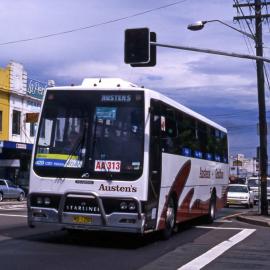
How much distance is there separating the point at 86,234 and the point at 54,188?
2.67 meters

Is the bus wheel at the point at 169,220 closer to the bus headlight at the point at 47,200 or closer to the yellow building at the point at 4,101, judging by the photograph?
the bus headlight at the point at 47,200

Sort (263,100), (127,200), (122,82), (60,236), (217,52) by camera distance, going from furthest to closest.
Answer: (263,100), (217,52), (60,236), (122,82), (127,200)

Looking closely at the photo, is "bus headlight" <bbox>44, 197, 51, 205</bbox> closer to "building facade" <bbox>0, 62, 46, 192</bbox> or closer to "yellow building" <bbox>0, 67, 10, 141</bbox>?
"building facade" <bbox>0, 62, 46, 192</bbox>

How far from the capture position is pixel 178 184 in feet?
49.5

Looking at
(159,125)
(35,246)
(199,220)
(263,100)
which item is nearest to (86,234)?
(35,246)

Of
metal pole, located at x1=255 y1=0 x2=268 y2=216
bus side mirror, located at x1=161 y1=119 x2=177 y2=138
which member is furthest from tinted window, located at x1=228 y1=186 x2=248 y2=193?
bus side mirror, located at x1=161 y1=119 x2=177 y2=138

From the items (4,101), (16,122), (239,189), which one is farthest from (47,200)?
(16,122)

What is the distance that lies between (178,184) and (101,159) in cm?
317

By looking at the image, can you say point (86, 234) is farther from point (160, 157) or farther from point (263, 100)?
point (263, 100)

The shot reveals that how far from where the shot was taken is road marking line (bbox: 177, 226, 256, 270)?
10727 millimetres

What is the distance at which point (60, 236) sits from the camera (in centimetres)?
1467

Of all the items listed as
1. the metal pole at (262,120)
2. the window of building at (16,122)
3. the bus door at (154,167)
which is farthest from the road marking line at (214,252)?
the window of building at (16,122)

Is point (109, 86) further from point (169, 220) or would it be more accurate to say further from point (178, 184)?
point (169, 220)

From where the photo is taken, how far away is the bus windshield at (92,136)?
12531mm
